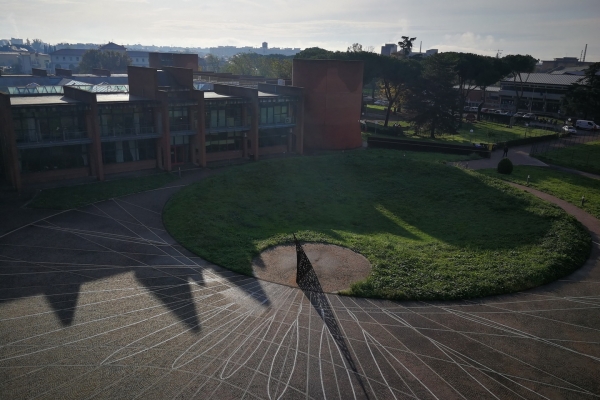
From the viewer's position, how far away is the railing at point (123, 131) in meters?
40.5

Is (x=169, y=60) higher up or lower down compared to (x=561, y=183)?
higher up

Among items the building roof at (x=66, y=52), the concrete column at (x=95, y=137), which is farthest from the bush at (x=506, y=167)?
the building roof at (x=66, y=52)

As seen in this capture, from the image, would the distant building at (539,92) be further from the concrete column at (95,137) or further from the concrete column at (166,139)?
the concrete column at (95,137)

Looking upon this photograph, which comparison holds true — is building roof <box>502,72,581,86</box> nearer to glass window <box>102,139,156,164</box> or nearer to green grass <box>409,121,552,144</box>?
green grass <box>409,121,552,144</box>

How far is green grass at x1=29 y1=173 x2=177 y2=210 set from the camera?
109ft

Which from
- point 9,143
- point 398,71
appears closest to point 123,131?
point 9,143

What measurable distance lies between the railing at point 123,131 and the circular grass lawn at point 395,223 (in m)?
7.94

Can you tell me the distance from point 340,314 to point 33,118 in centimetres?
2964

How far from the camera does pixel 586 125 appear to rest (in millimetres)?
75062

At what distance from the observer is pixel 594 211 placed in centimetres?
3441

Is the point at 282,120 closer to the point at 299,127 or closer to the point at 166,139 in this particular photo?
the point at 299,127

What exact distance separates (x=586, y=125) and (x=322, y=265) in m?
68.0

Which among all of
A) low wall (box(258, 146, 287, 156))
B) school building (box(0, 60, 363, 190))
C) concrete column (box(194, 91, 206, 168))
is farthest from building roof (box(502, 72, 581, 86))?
concrete column (box(194, 91, 206, 168))

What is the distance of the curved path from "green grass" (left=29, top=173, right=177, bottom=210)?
795 cm
